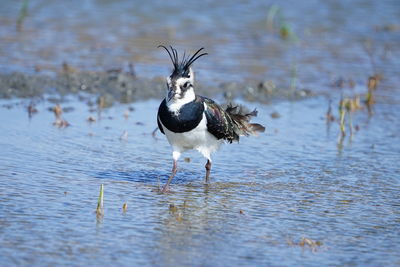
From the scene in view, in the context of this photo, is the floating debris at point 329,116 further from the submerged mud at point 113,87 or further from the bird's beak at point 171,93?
the bird's beak at point 171,93

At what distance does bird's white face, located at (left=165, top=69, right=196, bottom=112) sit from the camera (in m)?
→ 7.04

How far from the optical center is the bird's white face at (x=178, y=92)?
7035mm

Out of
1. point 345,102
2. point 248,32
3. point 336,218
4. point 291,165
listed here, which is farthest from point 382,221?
point 248,32

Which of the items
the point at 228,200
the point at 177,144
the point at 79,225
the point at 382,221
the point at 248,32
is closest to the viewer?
the point at 79,225

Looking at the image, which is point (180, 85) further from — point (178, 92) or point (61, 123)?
point (61, 123)

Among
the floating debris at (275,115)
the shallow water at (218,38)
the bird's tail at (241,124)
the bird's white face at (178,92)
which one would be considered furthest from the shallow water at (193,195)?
the shallow water at (218,38)

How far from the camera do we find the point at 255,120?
32.8 ft

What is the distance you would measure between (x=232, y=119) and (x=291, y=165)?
787mm

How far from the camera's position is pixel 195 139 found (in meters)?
7.35

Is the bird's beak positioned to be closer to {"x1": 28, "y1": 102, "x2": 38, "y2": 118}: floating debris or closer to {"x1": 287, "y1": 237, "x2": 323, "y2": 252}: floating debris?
{"x1": 287, "y1": 237, "x2": 323, "y2": 252}: floating debris

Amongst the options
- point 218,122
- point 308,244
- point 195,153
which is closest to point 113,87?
point 195,153

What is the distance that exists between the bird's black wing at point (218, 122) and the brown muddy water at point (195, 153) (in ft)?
1.41

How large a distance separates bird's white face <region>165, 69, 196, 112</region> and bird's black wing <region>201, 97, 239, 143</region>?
314mm

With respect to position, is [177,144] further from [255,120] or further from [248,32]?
[248,32]
